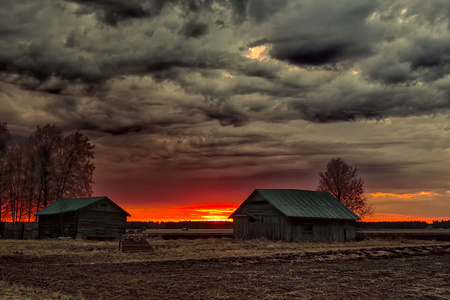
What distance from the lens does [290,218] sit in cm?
4962

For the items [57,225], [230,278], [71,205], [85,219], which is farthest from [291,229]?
[230,278]

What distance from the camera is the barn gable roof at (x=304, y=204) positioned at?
168ft

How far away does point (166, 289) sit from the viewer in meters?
16.5

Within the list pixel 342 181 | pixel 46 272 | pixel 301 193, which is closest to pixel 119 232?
pixel 301 193

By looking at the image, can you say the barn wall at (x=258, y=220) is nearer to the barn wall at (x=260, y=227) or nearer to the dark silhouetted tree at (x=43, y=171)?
the barn wall at (x=260, y=227)

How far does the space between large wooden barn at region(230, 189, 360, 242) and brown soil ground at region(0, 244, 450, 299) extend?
20.9 meters

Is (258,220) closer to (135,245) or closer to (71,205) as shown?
(135,245)

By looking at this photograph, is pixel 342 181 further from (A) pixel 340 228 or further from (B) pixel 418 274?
(B) pixel 418 274

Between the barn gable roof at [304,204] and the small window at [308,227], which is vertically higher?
the barn gable roof at [304,204]

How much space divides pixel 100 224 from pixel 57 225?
5.61 m

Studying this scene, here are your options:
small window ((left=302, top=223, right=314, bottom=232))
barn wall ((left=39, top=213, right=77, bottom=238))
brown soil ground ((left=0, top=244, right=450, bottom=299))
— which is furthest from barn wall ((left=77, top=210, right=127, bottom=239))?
brown soil ground ((left=0, top=244, right=450, bottom=299))

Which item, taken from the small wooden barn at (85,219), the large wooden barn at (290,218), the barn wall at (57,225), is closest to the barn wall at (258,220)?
the large wooden barn at (290,218)

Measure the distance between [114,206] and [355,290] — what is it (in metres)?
41.1

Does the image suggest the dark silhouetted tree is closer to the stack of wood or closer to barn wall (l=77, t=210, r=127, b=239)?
barn wall (l=77, t=210, r=127, b=239)
